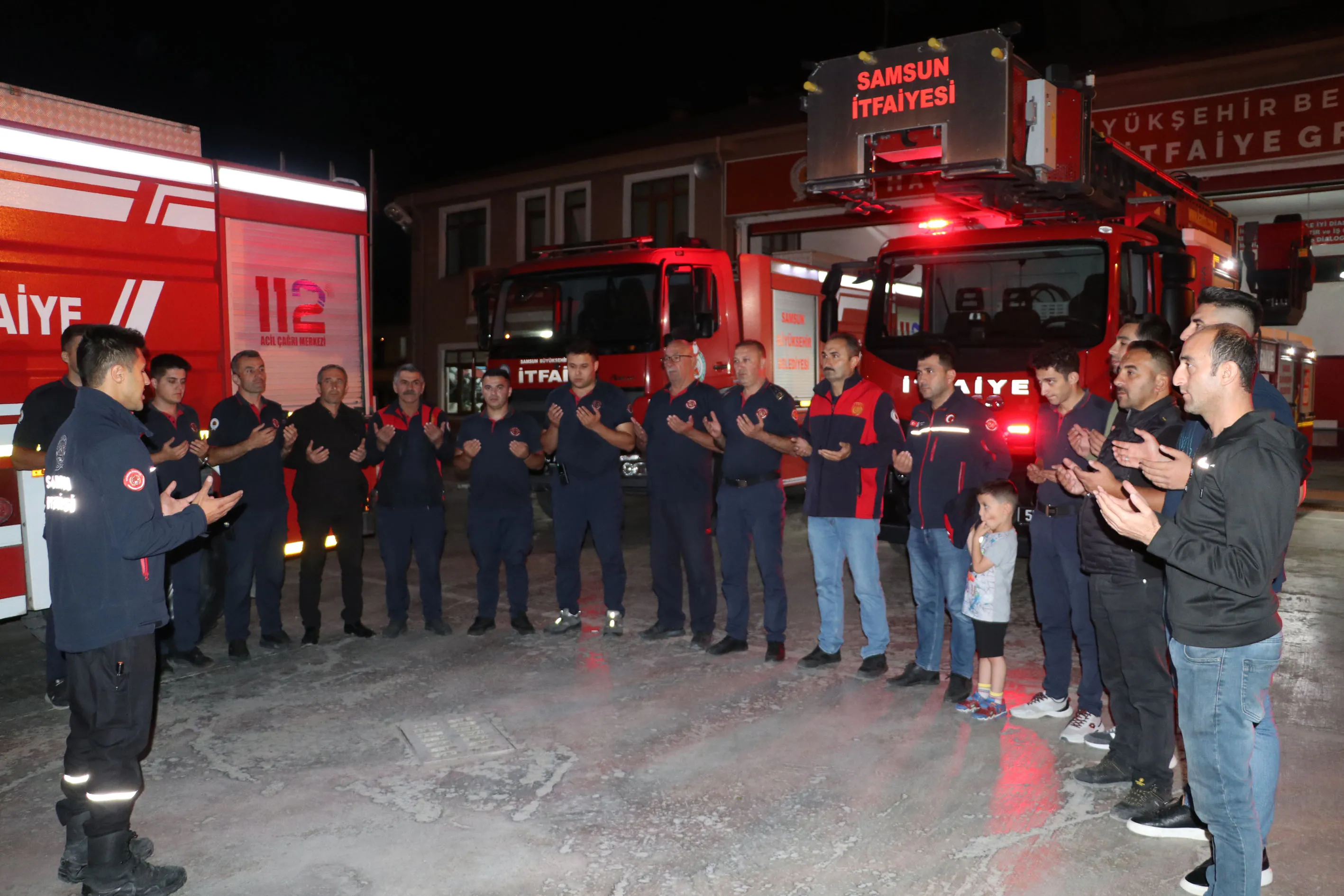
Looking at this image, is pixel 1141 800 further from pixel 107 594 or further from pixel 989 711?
pixel 107 594

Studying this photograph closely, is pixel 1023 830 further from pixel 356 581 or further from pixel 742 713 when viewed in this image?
pixel 356 581

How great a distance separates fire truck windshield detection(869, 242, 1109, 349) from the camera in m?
7.20

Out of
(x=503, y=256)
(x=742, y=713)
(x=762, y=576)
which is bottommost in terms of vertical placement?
(x=742, y=713)

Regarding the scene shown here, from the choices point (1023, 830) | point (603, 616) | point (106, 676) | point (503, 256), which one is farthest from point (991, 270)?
point (503, 256)

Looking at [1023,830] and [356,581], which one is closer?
[1023,830]

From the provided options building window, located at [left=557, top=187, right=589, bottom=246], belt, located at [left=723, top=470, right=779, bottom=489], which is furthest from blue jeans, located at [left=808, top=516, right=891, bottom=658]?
building window, located at [left=557, top=187, right=589, bottom=246]

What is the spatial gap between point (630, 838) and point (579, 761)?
771 millimetres

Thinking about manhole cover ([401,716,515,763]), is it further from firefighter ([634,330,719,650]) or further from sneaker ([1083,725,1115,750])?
sneaker ([1083,725,1115,750])

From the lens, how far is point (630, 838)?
144 inches

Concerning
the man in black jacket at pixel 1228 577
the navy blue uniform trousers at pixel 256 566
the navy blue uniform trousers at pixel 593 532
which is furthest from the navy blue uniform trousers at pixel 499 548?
the man in black jacket at pixel 1228 577

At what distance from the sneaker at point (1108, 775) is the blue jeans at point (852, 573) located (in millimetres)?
1608

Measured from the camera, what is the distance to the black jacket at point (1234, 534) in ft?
8.71

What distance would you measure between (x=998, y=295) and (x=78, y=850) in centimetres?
660

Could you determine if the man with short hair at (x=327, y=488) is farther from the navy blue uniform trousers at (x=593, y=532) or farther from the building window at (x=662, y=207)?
the building window at (x=662, y=207)
